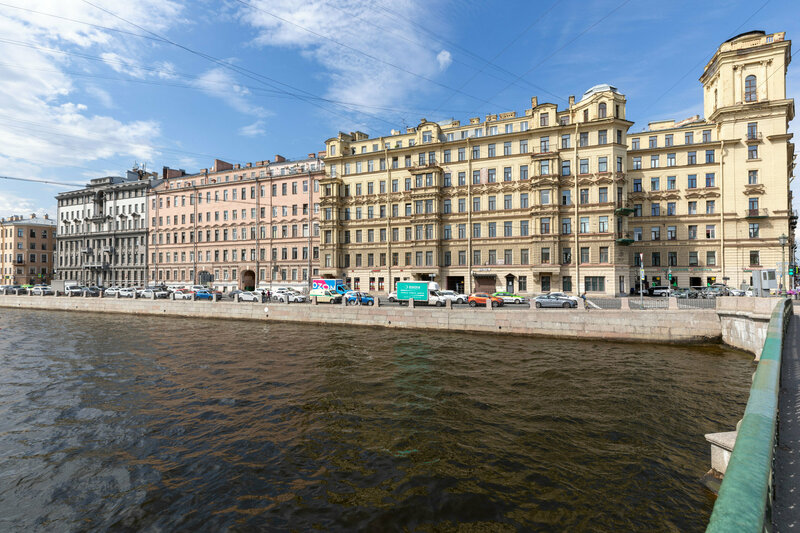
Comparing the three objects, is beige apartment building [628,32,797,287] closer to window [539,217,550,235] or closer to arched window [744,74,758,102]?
arched window [744,74,758,102]

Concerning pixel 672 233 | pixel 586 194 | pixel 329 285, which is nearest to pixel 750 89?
pixel 672 233

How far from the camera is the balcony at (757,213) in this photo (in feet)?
128

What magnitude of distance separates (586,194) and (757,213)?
58.6 feet

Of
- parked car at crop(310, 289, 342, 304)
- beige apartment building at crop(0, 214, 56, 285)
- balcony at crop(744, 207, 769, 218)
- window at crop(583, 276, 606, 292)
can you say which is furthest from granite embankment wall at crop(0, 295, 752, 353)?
beige apartment building at crop(0, 214, 56, 285)

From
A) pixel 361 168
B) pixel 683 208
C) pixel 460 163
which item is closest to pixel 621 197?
pixel 683 208

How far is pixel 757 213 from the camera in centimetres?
3931

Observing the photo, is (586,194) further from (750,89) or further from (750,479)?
(750,479)

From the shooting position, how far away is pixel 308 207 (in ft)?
178

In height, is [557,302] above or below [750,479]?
below

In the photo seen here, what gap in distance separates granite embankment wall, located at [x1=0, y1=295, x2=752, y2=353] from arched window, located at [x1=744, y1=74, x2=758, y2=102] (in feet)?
110

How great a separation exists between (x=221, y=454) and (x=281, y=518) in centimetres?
301

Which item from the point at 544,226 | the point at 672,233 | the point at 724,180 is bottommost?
the point at 672,233

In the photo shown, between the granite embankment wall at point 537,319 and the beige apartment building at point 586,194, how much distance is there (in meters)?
17.6

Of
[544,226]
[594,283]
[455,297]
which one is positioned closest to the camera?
[455,297]
